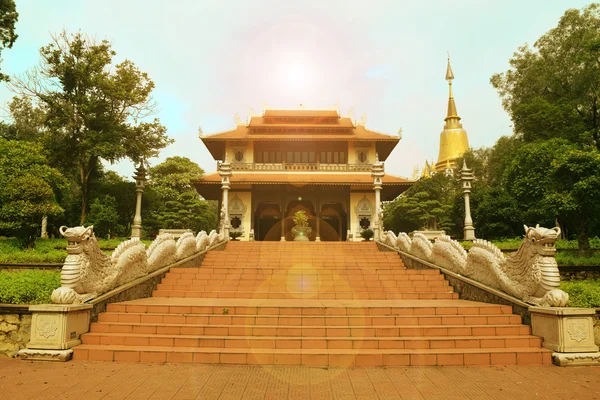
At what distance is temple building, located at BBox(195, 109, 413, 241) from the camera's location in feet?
77.7

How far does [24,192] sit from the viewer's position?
16562mm

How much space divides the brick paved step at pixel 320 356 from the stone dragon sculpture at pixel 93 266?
3.06 feet

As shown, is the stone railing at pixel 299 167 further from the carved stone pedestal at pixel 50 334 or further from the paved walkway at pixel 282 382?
the paved walkway at pixel 282 382

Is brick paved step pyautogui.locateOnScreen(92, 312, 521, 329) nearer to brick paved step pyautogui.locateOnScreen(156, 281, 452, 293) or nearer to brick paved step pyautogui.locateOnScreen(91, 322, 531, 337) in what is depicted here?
brick paved step pyautogui.locateOnScreen(91, 322, 531, 337)

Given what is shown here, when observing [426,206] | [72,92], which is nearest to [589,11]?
[426,206]

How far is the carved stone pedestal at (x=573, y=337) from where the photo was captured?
5.22 m

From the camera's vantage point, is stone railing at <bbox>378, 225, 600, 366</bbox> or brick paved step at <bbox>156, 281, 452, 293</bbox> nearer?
stone railing at <bbox>378, 225, 600, 366</bbox>

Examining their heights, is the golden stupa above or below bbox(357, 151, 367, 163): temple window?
above

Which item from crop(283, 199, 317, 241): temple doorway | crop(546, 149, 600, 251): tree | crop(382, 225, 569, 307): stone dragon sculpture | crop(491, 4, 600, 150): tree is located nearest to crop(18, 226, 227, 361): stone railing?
crop(382, 225, 569, 307): stone dragon sculpture

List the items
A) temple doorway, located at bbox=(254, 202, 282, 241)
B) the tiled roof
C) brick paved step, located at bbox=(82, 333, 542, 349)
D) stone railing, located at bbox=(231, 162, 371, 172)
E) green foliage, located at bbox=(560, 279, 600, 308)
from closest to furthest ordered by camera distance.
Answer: brick paved step, located at bbox=(82, 333, 542, 349) < green foliage, located at bbox=(560, 279, 600, 308) < the tiled roof < stone railing, located at bbox=(231, 162, 371, 172) < temple doorway, located at bbox=(254, 202, 282, 241)

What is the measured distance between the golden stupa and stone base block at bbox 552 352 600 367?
50980mm

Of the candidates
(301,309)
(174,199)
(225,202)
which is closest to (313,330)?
(301,309)

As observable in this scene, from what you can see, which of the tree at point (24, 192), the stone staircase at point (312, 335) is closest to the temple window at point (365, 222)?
the tree at point (24, 192)

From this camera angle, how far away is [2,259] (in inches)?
546
